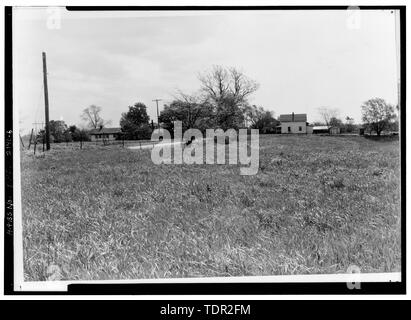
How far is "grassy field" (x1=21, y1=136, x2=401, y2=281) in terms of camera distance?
12.7ft

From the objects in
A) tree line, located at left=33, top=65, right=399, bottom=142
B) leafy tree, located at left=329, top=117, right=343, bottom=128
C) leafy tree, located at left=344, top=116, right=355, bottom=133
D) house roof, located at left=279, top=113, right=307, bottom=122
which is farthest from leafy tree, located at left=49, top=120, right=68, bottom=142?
leafy tree, located at left=344, top=116, right=355, bottom=133

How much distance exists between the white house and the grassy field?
166 millimetres

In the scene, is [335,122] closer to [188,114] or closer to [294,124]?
[294,124]

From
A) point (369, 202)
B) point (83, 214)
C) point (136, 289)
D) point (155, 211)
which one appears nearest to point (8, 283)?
point (83, 214)

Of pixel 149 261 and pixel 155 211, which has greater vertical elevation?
pixel 155 211

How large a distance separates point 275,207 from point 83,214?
2.54m

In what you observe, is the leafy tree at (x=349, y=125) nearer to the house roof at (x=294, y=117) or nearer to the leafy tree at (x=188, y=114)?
the house roof at (x=294, y=117)

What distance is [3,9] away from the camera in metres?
3.74

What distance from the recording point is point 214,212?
14.2 ft

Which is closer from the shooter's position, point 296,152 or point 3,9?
point 3,9

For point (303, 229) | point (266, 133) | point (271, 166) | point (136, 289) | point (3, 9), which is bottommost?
point (136, 289)

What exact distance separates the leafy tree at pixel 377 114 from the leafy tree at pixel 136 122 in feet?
9.28

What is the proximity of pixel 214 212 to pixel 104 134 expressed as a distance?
73.0 inches

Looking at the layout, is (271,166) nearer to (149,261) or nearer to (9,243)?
(149,261)
